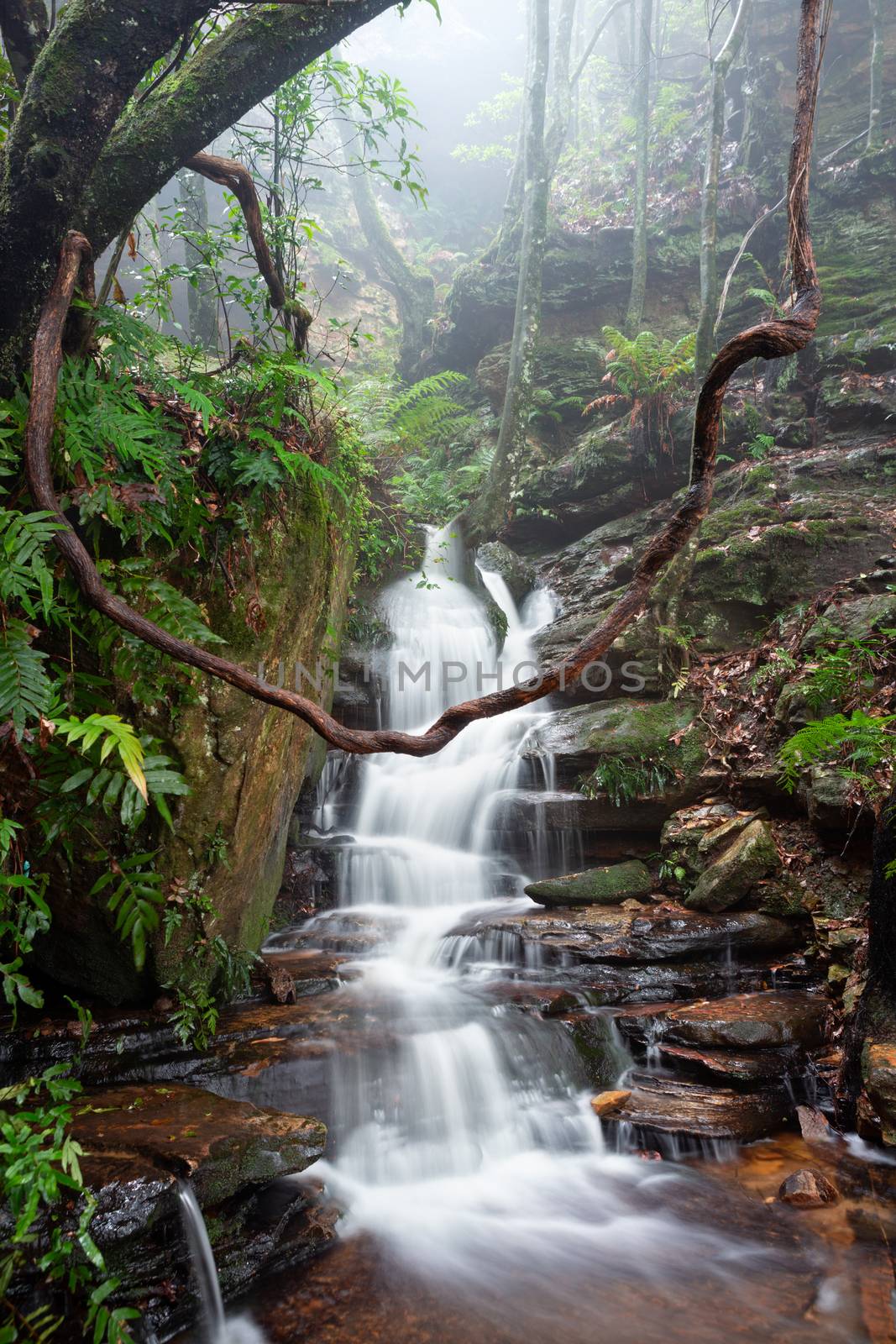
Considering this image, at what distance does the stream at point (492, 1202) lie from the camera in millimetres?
2799

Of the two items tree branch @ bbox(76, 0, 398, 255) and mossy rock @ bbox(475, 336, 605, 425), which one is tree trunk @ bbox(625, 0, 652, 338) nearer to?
mossy rock @ bbox(475, 336, 605, 425)

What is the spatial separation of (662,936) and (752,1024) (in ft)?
3.49

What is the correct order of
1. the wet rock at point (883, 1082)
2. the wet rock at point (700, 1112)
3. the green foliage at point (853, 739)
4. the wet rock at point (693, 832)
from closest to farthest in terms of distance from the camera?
1. the wet rock at point (883, 1082)
2. the wet rock at point (700, 1112)
3. the green foliage at point (853, 739)
4. the wet rock at point (693, 832)

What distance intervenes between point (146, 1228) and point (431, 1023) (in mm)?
2214

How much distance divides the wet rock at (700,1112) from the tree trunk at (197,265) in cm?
580

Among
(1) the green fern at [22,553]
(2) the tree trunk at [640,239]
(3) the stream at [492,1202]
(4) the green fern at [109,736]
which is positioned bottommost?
(3) the stream at [492,1202]

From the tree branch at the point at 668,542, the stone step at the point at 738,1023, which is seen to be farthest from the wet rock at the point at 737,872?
the tree branch at the point at 668,542

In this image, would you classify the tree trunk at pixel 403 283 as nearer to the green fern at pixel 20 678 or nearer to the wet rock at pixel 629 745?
the wet rock at pixel 629 745

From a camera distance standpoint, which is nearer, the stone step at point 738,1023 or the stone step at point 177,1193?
the stone step at point 177,1193

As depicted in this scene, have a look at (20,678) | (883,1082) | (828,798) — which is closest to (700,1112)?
(883,1082)

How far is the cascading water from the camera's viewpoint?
3.07 metres

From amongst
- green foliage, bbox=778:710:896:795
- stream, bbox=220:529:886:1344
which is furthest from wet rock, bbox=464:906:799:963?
green foliage, bbox=778:710:896:795

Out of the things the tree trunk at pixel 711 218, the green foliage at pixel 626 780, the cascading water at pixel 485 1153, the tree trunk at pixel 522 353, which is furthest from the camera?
the tree trunk at pixel 522 353

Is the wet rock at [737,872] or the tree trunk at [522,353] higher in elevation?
the tree trunk at [522,353]
